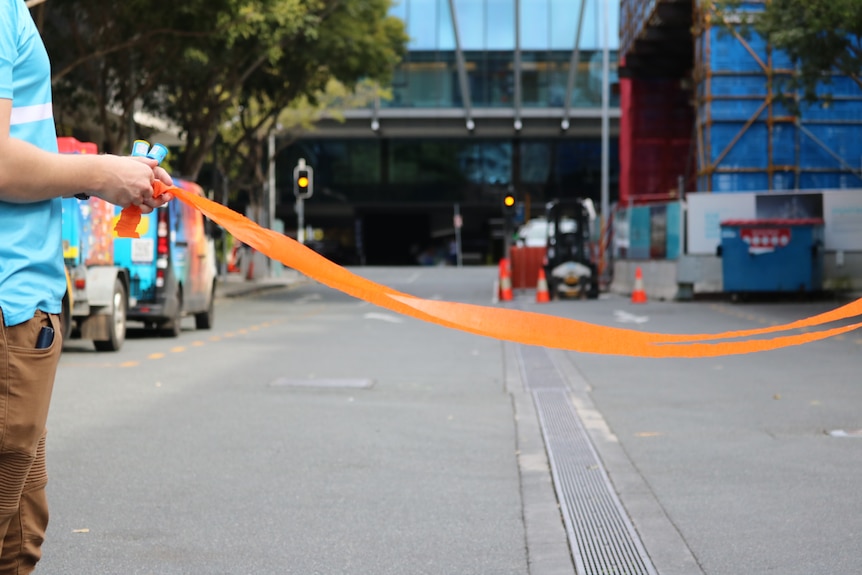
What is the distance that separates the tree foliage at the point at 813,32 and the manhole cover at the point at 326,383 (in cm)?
1136

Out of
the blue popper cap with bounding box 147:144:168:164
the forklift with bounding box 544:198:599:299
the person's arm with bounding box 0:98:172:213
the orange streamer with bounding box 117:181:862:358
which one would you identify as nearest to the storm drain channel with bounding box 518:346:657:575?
the orange streamer with bounding box 117:181:862:358

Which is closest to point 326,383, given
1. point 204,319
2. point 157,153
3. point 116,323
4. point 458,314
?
point 116,323

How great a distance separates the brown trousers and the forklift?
27.4 m

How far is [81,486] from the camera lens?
7.06m

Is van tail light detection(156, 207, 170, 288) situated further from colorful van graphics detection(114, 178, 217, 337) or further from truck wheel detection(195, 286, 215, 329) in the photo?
truck wheel detection(195, 286, 215, 329)

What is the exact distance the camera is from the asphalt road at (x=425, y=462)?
557 cm

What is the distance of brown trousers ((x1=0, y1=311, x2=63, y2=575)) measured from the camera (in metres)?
3.06

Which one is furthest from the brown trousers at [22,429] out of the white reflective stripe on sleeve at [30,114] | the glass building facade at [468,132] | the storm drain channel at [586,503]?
the glass building facade at [468,132]

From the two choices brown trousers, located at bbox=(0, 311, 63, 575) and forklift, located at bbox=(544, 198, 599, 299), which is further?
forklift, located at bbox=(544, 198, 599, 299)

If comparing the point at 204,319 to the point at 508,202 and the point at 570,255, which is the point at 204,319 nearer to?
the point at 570,255

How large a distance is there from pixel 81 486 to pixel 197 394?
4.35 meters

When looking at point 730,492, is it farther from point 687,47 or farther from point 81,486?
point 687,47

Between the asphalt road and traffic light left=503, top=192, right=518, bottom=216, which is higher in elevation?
traffic light left=503, top=192, right=518, bottom=216

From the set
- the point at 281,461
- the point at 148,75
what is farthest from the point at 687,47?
the point at 281,461
